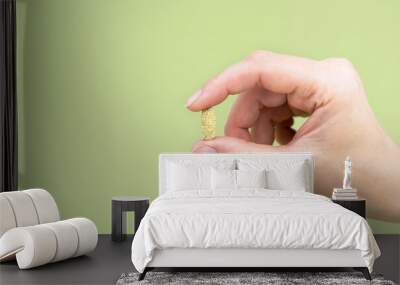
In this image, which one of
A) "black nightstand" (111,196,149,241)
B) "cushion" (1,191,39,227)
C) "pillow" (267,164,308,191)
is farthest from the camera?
"black nightstand" (111,196,149,241)

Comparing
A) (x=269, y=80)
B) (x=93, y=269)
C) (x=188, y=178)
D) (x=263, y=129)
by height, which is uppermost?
(x=269, y=80)

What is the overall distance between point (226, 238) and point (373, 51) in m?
3.39

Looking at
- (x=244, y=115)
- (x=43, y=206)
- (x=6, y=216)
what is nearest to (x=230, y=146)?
(x=244, y=115)

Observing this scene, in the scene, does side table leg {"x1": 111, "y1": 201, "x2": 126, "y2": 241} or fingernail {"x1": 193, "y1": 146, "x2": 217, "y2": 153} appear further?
fingernail {"x1": 193, "y1": 146, "x2": 217, "y2": 153}

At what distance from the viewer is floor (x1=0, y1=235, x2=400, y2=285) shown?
5082 millimetres

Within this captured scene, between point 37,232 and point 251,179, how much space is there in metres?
2.19

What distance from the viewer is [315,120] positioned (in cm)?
713

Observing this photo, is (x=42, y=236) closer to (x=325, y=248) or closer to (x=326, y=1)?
(x=325, y=248)

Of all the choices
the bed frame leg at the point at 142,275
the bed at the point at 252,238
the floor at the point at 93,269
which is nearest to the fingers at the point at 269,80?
the floor at the point at 93,269

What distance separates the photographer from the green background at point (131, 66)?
7270 mm

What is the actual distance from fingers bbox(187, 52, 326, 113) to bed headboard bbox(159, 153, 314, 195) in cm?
57

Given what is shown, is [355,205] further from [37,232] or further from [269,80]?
[37,232]

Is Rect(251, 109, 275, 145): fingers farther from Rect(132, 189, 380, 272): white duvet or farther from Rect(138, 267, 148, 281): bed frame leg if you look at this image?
Rect(138, 267, 148, 281): bed frame leg

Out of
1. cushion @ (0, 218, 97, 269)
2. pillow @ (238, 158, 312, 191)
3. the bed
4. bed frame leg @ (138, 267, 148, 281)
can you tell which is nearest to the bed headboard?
pillow @ (238, 158, 312, 191)
